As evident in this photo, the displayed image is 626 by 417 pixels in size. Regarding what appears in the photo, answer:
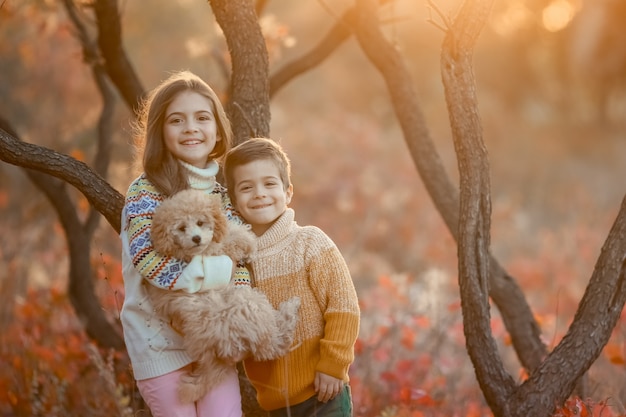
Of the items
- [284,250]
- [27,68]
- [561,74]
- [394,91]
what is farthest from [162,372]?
[561,74]

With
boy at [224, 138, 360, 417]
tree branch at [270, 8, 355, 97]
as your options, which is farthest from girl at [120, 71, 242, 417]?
tree branch at [270, 8, 355, 97]

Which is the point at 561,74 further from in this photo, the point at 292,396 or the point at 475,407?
the point at 292,396

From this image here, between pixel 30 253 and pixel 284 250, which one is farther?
pixel 30 253

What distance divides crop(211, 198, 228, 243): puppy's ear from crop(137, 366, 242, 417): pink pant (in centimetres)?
54

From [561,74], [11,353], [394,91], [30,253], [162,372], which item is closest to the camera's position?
[162,372]

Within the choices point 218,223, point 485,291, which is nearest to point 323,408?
point 218,223

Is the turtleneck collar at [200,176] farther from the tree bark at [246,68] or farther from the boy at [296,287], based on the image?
the tree bark at [246,68]

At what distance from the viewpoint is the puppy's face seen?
8.93 feet

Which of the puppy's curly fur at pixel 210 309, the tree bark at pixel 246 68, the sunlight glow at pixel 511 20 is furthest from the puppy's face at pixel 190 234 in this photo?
the sunlight glow at pixel 511 20

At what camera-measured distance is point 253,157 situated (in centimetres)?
303

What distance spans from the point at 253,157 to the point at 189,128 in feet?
0.97

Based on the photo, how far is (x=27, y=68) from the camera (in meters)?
13.6

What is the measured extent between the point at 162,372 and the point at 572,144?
18.6 metres

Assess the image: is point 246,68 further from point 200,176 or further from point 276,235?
point 276,235
